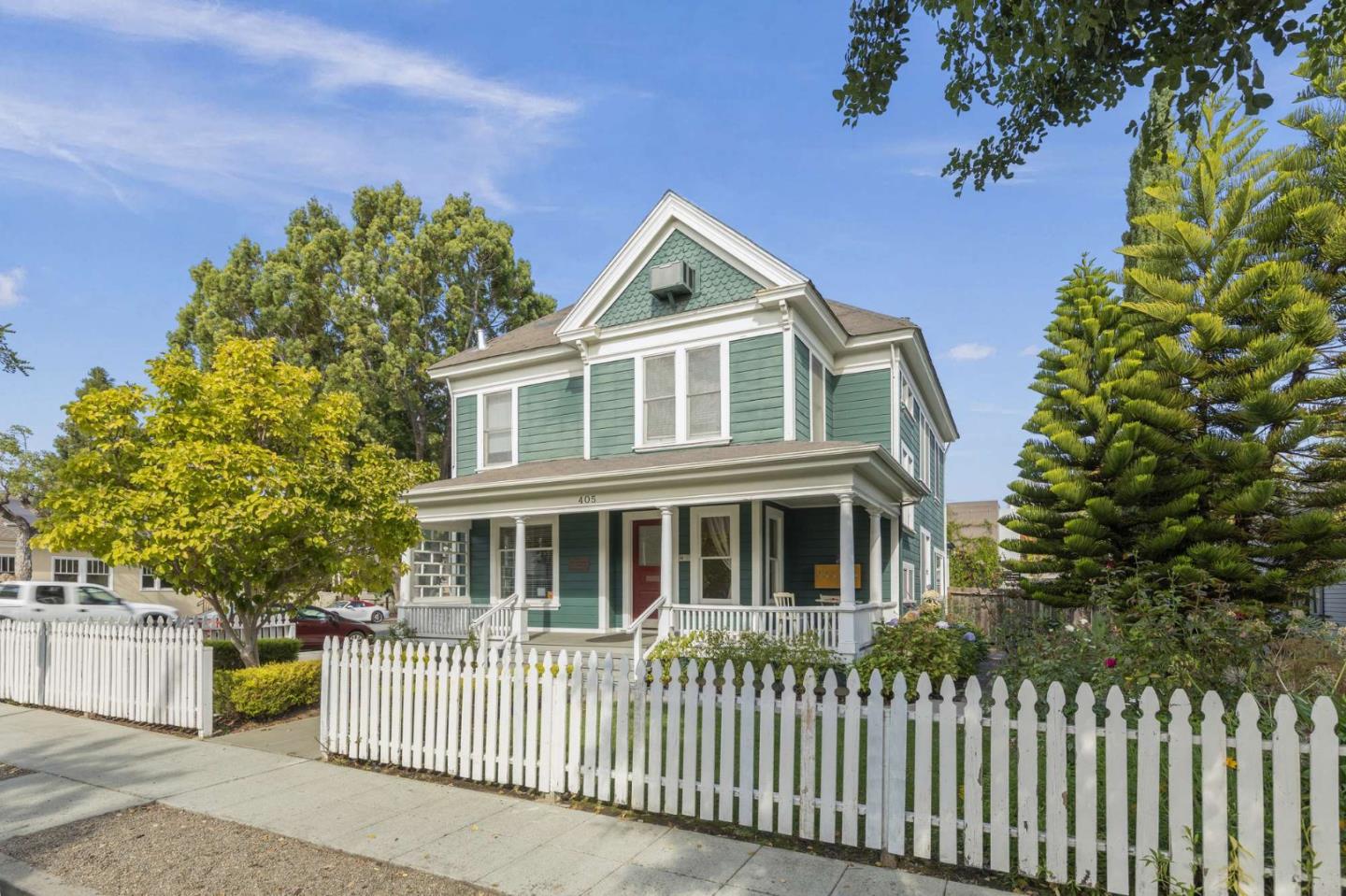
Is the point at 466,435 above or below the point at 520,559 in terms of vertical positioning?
above

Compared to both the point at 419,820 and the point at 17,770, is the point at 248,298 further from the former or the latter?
the point at 419,820

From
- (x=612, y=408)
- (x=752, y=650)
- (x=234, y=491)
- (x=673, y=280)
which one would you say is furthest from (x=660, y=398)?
(x=234, y=491)

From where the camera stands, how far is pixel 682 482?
12.2m

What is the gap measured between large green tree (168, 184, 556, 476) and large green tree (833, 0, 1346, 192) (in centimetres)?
2398

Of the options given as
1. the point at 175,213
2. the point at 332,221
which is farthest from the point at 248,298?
the point at 175,213

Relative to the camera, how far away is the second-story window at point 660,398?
46.3 feet

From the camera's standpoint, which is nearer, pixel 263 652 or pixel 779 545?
pixel 263 652

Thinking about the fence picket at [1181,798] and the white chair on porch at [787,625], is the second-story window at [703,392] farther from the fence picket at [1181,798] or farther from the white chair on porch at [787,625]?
the fence picket at [1181,798]

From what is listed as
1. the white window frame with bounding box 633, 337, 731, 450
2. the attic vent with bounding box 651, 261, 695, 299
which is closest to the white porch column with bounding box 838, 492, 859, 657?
the white window frame with bounding box 633, 337, 731, 450

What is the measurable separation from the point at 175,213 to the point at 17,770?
374 inches

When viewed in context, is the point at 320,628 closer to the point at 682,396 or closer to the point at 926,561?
the point at 682,396

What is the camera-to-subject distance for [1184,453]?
44.1 feet

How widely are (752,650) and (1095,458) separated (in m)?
8.59

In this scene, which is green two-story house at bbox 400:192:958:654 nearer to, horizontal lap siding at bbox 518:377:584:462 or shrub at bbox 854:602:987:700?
horizontal lap siding at bbox 518:377:584:462
